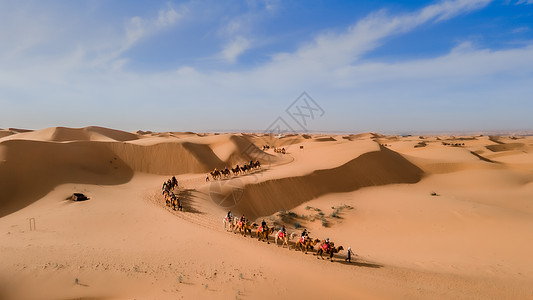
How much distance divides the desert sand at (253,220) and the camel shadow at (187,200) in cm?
18

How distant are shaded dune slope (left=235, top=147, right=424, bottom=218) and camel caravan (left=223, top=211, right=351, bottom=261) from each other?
259 inches

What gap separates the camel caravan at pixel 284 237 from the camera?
10211mm

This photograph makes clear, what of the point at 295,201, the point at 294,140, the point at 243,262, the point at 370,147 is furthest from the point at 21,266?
the point at 294,140

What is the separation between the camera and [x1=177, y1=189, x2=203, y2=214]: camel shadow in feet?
52.2

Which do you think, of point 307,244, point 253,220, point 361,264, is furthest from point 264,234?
point 253,220

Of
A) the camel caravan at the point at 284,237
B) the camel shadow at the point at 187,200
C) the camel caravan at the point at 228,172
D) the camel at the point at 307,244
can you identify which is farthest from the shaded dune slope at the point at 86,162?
the camel at the point at 307,244

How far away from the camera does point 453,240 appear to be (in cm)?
1463

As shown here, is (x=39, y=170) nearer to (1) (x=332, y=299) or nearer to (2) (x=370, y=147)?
(1) (x=332, y=299)

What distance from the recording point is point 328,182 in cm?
2536

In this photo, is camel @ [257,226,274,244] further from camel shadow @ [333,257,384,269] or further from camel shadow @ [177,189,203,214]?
camel shadow @ [177,189,203,214]

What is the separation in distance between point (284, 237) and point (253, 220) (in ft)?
25.1

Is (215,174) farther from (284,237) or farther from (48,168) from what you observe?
(48,168)

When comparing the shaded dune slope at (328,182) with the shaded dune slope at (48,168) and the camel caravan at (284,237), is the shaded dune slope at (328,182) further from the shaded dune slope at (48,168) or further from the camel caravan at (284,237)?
the shaded dune slope at (48,168)

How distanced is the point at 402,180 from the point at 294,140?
44.3 meters
